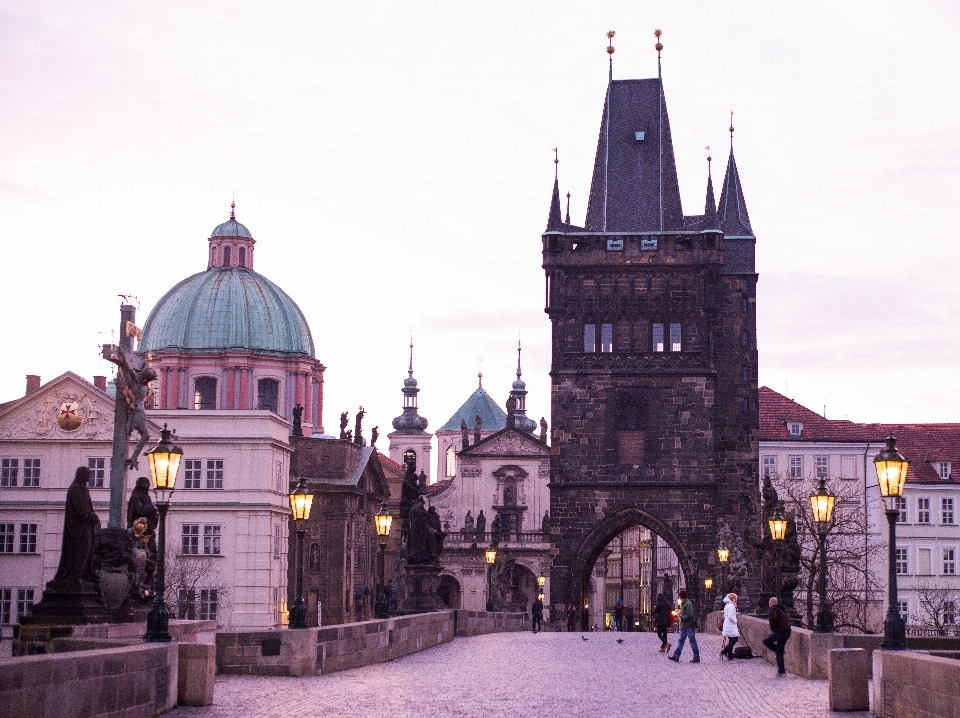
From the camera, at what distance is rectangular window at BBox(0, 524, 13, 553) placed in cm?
6962

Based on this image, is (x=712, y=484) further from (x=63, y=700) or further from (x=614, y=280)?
(x=63, y=700)

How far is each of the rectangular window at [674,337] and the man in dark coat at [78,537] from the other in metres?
51.8

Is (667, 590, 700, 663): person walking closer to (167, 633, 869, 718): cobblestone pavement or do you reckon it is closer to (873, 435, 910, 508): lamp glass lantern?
(167, 633, 869, 718): cobblestone pavement

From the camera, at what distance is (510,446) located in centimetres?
11325

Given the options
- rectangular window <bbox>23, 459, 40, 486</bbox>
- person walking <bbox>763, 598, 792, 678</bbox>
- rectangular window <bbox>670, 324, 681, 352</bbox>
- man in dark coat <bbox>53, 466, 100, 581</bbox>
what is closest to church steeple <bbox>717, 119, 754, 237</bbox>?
rectangular window <bbox>670, 324, 681, 352</bbox>

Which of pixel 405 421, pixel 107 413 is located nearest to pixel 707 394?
pixel 107 413

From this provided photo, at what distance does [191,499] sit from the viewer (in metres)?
72.0

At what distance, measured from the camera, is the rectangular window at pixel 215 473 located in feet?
238

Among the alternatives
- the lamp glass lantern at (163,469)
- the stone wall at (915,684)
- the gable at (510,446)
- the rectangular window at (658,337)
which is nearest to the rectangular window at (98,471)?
the rectangular window at (658,337)

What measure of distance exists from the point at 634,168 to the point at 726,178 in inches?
356

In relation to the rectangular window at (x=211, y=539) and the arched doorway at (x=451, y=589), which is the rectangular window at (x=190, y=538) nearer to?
the rectangular window at (x=211, y=539)

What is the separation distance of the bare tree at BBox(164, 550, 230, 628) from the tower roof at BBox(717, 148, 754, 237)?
30.6 meters

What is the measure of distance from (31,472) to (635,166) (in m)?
31.3

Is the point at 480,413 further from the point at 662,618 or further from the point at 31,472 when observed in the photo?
the point at 662,618
